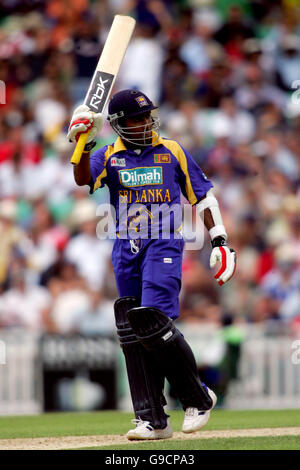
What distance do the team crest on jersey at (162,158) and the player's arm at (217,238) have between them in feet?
1.09

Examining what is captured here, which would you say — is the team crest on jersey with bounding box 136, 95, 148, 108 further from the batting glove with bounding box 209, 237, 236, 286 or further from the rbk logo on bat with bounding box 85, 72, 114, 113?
the batting glove with bounding box 209, 237, 236, 286

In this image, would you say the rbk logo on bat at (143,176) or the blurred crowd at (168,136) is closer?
the rbk logo on bat at (143,176)

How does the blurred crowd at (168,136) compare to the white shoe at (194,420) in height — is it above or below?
above

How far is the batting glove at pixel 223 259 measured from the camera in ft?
20.1

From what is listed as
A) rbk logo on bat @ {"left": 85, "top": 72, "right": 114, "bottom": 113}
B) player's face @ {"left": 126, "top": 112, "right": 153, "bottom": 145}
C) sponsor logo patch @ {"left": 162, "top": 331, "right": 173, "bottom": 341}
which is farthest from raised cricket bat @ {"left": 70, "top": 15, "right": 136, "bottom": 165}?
sponsor logo patch @ {"left": 162, "top": 331, "right": 173, "bottom": 341}

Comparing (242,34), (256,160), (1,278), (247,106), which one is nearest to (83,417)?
(1,278)

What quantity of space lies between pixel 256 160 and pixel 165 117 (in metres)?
1.40

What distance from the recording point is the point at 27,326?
1109 centimetres

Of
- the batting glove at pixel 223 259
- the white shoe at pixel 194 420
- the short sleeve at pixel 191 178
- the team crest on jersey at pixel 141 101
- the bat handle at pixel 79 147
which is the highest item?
the team crest on jersey at pixel 141 101

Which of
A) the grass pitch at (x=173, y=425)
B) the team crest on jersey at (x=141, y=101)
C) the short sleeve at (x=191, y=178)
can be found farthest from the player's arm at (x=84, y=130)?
the grass pitch at (x=173, y=425)

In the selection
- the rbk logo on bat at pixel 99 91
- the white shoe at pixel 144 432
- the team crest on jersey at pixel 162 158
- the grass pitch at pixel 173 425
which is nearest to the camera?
the grass pitch at pixel 173 425

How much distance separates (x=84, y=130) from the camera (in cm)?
596

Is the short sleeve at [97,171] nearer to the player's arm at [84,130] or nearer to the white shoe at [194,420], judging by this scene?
the player's arm at [84,130]

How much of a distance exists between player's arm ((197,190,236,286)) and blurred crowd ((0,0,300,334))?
405cm
